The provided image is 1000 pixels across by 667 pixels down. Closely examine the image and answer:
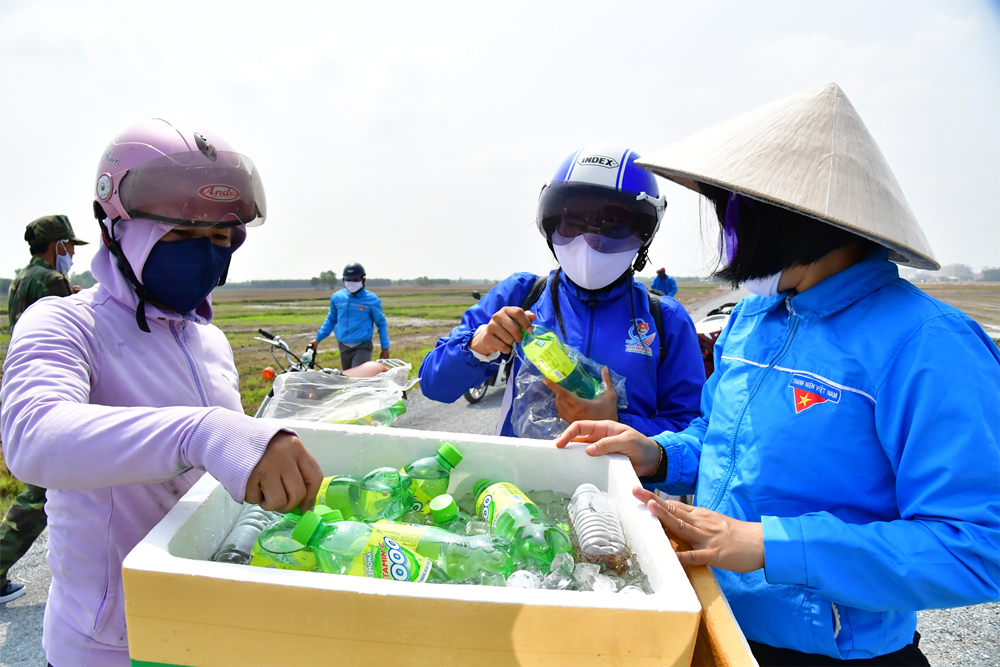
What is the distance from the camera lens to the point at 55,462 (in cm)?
109

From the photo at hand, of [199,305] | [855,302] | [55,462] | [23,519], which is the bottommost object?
[23,519]

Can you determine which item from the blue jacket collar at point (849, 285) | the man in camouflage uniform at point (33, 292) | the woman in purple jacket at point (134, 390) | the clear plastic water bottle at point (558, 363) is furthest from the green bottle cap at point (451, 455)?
the man in camouflage uniform at point (33, 292)

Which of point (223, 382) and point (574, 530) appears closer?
point (574, 530)

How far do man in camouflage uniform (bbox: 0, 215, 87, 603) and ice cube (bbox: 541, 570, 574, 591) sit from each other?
12.4ft

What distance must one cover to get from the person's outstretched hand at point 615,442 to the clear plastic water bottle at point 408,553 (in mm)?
423

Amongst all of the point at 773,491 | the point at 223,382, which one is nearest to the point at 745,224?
the point at 773,491

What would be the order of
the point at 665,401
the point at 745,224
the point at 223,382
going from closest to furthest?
the point at 745,224, the point at 223,382, the point at 665,401

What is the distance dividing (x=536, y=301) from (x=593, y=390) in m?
0.56

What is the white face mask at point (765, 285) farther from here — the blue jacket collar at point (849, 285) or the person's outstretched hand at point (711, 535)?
the person's outstretched hand at point (711, 535)

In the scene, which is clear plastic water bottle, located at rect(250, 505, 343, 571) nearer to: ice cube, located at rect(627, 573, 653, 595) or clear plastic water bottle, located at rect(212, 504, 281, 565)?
clear plastic water bottle, located at rect(212, 504, 281, 565)

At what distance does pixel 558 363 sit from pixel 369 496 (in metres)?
0.90

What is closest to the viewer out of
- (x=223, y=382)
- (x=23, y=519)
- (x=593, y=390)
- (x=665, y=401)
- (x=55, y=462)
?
(x=55, y=462)

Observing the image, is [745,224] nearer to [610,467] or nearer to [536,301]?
[610,467]

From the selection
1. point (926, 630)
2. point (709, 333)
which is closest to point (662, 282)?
point (709, 333)
